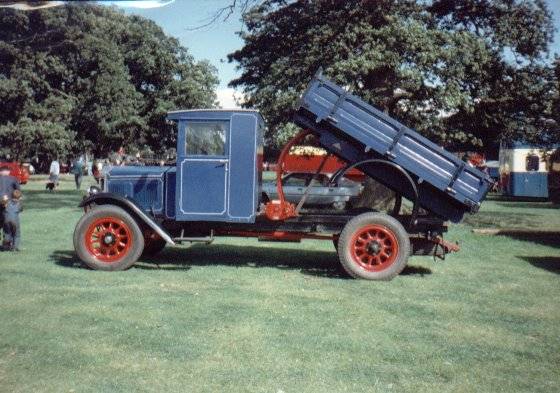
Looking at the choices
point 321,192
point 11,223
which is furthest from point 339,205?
point 11,223

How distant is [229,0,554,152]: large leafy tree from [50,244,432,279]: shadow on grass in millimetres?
5092

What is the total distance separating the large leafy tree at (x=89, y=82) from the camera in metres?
36.6

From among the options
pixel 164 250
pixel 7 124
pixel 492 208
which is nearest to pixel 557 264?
pixel 164 250

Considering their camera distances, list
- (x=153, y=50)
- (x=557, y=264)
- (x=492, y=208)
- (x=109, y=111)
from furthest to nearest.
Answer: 1. (x=153, y=50)
2. (x=109, y=111)
3. (x=492, y=208)
4. (x=557, y=264)

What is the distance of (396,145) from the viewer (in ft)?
27.3

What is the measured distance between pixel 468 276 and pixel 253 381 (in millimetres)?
5616

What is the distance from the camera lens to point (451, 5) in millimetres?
17266

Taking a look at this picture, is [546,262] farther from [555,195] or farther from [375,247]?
[555,195]

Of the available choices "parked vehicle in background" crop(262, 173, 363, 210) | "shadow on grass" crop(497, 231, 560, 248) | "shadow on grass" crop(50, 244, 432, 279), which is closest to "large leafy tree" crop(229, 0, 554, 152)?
"parked vehicle in background" crop(262, 173, 363, 210)

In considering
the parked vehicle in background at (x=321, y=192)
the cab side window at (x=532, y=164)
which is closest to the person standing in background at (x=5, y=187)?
the parked vehicle in background at (x=321, y=192)

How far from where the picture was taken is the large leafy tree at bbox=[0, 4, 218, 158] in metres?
36.6

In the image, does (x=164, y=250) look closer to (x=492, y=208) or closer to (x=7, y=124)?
(x=492, y=208)

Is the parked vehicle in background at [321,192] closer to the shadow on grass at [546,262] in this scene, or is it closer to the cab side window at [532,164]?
the shadow on grass at [546,262]

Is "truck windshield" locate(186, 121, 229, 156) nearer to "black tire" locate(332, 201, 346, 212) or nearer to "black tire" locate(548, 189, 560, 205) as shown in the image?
"black tire" locate(332, 201, 346, 212)
